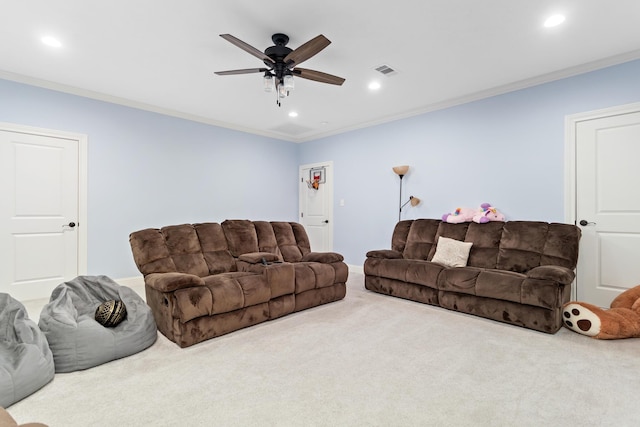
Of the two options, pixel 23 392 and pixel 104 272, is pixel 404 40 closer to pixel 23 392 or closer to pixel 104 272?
pixel 23 392

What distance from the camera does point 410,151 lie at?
496cm

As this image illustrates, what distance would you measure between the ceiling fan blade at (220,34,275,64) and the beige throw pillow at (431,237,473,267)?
2917mm

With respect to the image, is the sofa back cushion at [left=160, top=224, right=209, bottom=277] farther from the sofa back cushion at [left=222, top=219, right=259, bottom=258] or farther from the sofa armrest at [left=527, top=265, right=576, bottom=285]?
the sofa armrest at [left=527, top=265, right=576, bottom=285]

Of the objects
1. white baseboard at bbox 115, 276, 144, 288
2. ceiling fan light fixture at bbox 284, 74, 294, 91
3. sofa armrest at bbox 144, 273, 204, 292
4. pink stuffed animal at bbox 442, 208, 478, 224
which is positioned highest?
ceiling fan light fixture at bbox 284, 74, 294, 91

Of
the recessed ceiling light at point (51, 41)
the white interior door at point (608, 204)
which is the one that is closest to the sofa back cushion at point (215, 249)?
the recessed ceiling light at point (51, 41)

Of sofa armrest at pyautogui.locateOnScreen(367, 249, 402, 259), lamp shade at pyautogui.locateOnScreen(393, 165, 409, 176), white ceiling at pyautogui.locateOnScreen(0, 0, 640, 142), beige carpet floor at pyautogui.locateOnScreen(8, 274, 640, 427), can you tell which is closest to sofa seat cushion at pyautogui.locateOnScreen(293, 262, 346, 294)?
beige carpet floor at pyautogui.locateOnScreen(8, 274, 640, 427)

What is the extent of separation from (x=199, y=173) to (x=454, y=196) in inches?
159

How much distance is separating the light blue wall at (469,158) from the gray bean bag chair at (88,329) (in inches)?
148

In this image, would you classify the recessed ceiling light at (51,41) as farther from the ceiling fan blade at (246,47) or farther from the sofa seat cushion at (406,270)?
the sofa seat cushion at (406,270)

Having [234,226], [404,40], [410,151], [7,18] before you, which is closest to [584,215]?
[410,151]

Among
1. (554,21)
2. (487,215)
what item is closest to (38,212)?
(487,215)

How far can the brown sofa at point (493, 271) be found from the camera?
2838 mm

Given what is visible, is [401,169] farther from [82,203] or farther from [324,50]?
[82,203]

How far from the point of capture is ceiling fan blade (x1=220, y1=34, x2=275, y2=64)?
2.28 metres
